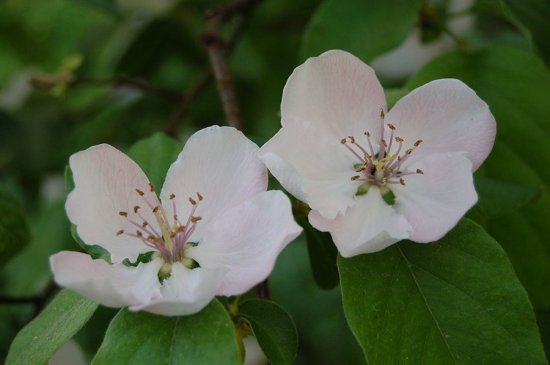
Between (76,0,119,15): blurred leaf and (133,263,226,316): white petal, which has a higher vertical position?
(133,263,226,316): white petal

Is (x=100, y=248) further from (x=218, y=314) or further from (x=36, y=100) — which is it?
(x=36, y=100)

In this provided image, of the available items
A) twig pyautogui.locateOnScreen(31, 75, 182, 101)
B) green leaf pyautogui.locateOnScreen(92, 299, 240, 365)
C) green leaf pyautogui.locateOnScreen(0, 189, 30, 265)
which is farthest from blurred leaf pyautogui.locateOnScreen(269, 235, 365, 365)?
green leaf pyautogui.locateOnScreen(92, 299, 240, 365)

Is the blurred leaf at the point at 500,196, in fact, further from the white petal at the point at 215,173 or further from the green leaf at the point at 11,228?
the green leaf at the point at 11,228

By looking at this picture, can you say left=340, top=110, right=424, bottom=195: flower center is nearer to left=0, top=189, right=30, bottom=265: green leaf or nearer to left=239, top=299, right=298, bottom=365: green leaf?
left=239, top=299, right=298, bottom=365: green leaf

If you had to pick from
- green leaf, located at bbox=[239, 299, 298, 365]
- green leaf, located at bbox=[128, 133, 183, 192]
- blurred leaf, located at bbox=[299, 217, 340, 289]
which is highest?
green leaf, located at bbox=[128, 133, 183, 192]

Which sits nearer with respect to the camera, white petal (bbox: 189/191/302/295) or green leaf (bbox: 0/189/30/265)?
white petal (bbox: 189/191/302/295)

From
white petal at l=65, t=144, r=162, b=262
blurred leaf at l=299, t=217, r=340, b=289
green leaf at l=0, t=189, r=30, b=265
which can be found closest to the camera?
white petal at l=65, t=144, r=162, b=262

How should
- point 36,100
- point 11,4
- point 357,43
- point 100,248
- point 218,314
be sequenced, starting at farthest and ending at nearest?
point 11,4 < point 36,100 < point 357,43 < point 100,248 < point 218,314

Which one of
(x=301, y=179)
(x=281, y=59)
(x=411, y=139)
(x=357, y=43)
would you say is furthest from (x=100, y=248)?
(x=281, y=59)
